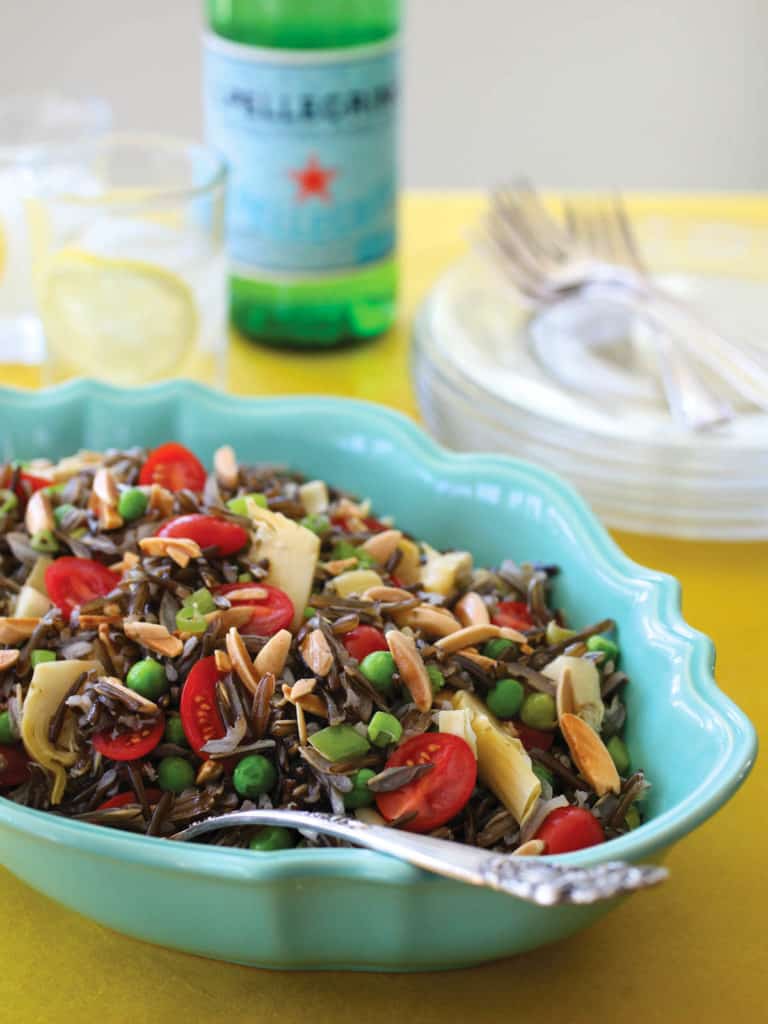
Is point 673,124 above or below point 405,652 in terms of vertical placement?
below

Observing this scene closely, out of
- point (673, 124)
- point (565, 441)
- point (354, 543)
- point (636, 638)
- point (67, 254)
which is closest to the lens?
point (636, 638)

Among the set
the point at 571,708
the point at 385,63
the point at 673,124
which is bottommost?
the point at 673,124

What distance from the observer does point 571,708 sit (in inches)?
31.4

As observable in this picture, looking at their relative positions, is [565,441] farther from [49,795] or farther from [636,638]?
[49,795]

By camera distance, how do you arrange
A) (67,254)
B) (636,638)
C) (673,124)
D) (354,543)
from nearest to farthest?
(636,638) → (354,543) → (67,254) → (673,124)

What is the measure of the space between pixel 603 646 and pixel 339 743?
0.65ft

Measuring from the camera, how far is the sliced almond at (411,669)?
770mm

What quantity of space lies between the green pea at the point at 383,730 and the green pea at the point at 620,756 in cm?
14

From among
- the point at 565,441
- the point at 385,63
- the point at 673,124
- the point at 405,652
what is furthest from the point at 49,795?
the point at 673,124

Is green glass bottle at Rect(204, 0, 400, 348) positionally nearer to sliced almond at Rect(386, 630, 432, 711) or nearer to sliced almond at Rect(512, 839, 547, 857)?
sliced almond at Rect(386, 630, 432, 711)

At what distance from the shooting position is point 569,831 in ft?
2.34

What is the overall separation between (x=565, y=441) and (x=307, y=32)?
0.49 meters

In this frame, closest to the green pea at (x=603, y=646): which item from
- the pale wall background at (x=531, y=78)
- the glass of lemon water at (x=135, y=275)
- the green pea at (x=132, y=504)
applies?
the green pea at (x=132, y=504)

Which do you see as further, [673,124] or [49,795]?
[673,124]
